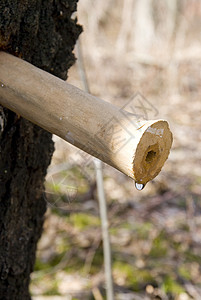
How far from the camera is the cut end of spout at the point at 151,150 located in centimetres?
71

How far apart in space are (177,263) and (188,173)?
1.44 meters

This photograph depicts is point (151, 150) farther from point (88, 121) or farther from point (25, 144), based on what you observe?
point (25, 144)

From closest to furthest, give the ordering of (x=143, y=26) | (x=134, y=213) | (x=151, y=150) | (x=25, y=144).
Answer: (x=151, y=150) < (x=25, y=144) < (x=134, y=213) < (x=143, y=26)

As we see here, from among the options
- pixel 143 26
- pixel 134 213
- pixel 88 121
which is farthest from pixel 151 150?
pixel 143 26

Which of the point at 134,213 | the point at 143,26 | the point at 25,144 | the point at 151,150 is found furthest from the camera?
the point at 143,26

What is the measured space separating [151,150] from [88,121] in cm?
14

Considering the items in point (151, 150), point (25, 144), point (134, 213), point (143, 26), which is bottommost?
point (151, 150)

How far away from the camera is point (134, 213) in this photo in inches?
125

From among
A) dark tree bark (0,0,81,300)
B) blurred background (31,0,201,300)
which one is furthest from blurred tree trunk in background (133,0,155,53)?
dark tree bark (0,0,81,300)

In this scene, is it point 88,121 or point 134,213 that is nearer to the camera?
point 88,121

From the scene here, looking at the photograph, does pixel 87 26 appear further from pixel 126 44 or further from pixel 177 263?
pixel 177 263

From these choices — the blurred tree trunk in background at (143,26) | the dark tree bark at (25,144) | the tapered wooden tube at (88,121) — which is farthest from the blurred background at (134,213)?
the blurred tree trunk in background at (143,26)

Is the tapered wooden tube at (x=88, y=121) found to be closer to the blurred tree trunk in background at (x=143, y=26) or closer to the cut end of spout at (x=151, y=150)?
the cut end of spout at (x=151, y=150)

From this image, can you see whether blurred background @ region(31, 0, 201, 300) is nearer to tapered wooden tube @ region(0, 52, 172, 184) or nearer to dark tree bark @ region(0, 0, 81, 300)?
dark tree bark @ region(0, 0, 81, 300)
